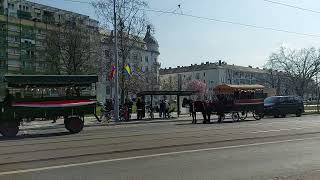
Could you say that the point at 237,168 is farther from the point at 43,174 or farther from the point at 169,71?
the point at 169,71

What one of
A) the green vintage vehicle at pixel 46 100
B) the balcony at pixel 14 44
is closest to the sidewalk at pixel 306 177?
the green vintage vehicle at pixel 46 100

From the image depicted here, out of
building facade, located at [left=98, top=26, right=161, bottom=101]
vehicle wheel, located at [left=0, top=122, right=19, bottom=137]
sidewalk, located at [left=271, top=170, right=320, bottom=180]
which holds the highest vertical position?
building facade, located at [left=98, top=26, right=161, bottom=101]

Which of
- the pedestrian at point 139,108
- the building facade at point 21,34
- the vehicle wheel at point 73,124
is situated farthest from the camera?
the building facade at point 21,34

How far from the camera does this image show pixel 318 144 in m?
15.8

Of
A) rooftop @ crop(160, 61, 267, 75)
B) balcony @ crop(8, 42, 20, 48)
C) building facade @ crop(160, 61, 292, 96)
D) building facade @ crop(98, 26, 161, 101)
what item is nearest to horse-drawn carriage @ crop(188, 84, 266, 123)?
building facade @ crop(98, 26, 161, 101)

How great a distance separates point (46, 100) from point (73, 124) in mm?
1789

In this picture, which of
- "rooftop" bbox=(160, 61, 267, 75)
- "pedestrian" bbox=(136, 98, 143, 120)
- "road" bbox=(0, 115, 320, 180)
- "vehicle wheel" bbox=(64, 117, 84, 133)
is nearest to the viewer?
"road" bbox=(0, 115, 320, 180)

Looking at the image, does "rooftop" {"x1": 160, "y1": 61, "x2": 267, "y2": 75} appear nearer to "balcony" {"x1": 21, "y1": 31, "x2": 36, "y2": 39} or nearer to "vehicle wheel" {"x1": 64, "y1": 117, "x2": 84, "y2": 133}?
"balcony" {"x1": 21, "y1": 31, "x2": 36, "y2": 39}

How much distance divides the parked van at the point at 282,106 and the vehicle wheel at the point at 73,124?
801 inches

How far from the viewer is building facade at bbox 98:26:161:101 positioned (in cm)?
5009

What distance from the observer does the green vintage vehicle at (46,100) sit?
872 inches

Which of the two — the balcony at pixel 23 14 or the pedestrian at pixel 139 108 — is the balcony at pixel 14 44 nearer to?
the balcony at pixel 23 14

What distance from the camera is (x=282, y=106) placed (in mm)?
40250

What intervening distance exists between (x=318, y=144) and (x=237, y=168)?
597cm
